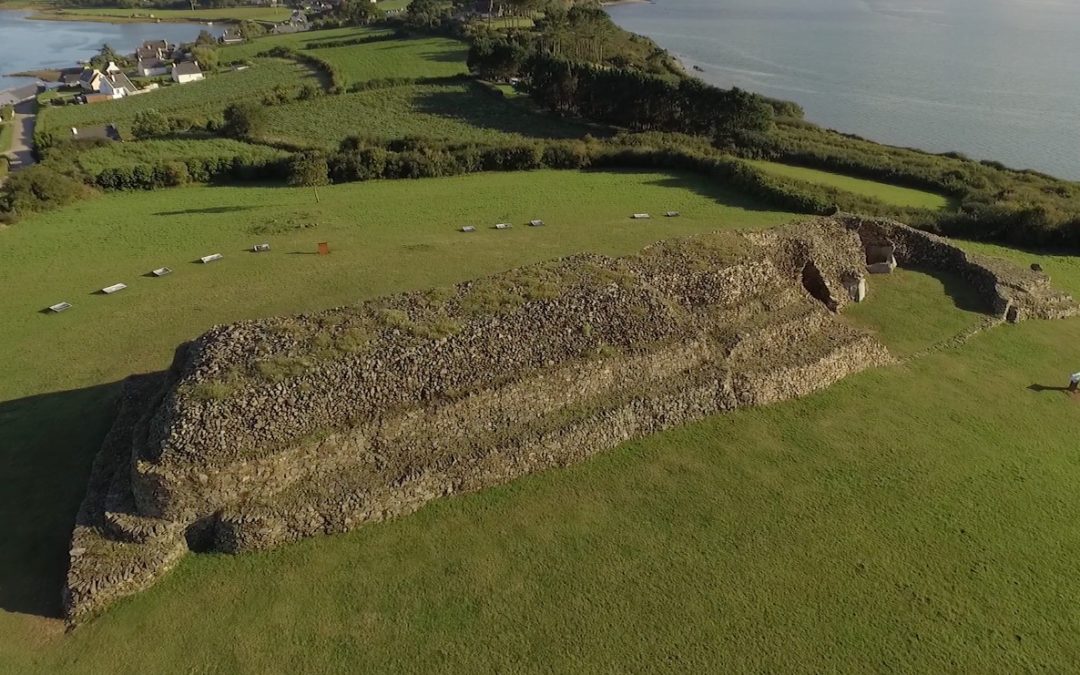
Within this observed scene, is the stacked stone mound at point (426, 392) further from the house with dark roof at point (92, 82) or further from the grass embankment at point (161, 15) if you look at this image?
the grass embankment at point (161, 15)

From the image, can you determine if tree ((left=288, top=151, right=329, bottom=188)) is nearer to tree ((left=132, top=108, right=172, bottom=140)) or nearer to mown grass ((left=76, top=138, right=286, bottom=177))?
mown grass ((left=76, top=138, right=286, bottom=177))

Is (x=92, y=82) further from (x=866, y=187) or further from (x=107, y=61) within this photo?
Answer: (x=866, y=187)

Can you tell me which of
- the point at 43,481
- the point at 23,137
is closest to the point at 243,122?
the point at 23,137

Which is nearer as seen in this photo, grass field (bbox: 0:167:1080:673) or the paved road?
grass field (bbox: 0:167:1080:673)

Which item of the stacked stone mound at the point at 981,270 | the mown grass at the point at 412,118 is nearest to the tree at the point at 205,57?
the mown grass at the point at 412,118

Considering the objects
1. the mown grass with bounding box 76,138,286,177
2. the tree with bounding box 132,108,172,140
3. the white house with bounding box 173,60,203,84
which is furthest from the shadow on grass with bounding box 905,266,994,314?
the white house with bounding box 173,60,203,84

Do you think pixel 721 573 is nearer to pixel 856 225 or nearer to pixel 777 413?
pixel 777 413
